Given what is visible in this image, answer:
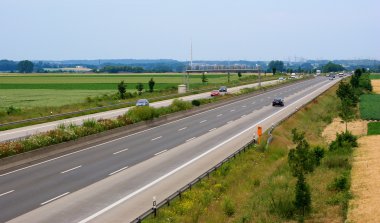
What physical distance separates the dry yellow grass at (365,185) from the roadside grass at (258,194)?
20.6 inches

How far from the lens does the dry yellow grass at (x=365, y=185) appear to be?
20.6m

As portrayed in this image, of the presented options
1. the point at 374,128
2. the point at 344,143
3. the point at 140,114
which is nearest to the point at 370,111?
the point at 374,128

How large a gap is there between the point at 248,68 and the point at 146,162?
9005cm

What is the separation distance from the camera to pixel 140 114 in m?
45.2

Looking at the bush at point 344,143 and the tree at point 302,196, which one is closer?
the tree at point 302,196

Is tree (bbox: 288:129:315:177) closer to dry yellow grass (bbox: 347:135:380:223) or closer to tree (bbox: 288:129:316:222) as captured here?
tree (bbox: 288:129:316:222)

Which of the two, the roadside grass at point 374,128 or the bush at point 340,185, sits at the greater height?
the bush at point 340,185

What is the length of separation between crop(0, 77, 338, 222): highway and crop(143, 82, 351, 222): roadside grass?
1.65m

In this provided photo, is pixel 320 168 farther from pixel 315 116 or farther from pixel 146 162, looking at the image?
pixel 315 116

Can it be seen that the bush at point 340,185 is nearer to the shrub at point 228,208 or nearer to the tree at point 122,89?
the shrub at point 228,208

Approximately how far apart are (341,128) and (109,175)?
33443 mm

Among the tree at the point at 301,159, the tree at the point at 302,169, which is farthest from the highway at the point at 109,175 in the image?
the tree at the point at 302,169

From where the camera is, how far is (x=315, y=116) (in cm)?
6156

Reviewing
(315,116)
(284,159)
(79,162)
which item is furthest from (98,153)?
(315,116)
